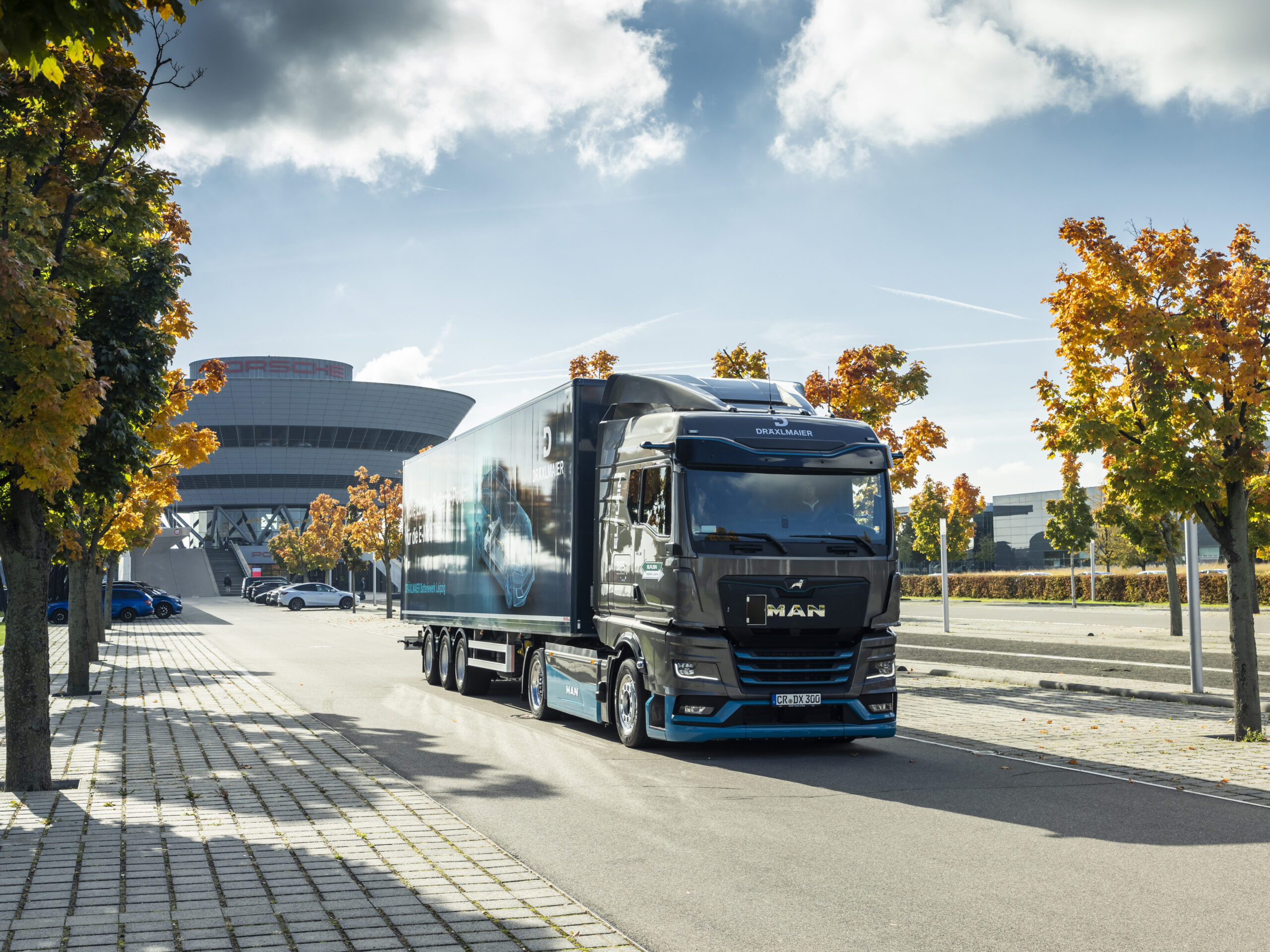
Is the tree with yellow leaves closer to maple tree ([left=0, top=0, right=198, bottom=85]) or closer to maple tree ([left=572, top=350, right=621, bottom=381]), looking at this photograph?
maple tree ([left=572, top=350, right=621, bottom=381])

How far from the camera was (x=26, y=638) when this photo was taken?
29.6 feet

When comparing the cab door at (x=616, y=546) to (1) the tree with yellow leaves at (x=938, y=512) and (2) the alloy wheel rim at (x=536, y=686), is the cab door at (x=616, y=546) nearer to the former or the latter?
(2) the alloy wheel rim at (x=536, y=686)

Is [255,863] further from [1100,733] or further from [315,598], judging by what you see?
[315,598]

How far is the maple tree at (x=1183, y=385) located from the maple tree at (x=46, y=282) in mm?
9359

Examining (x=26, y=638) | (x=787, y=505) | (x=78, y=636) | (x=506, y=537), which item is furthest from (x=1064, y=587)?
(x=26, y=638)

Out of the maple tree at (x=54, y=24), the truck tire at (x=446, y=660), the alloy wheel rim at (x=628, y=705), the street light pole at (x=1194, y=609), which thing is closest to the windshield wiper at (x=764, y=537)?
the alloy wheel rim at (x=628, y=705)

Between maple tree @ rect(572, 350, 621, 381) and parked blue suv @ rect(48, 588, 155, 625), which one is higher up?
maple tree @ rect(572, 350, 621, 381)

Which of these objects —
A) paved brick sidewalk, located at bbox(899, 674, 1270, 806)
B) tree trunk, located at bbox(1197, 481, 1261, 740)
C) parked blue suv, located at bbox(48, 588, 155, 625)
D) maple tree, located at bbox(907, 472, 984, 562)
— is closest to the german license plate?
paved brick sidewalk, located at bbox(899, 674, 1270, 806)

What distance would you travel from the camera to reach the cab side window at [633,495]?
11266 mm

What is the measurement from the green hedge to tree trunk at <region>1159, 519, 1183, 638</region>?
44.8 feet

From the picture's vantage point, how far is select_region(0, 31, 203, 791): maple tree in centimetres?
808

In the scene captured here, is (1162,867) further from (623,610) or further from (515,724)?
(515,724)

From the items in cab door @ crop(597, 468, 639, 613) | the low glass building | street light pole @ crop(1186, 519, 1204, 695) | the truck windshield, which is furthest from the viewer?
the low glass building

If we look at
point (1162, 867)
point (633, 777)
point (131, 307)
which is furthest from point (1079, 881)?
point (131, 307)
